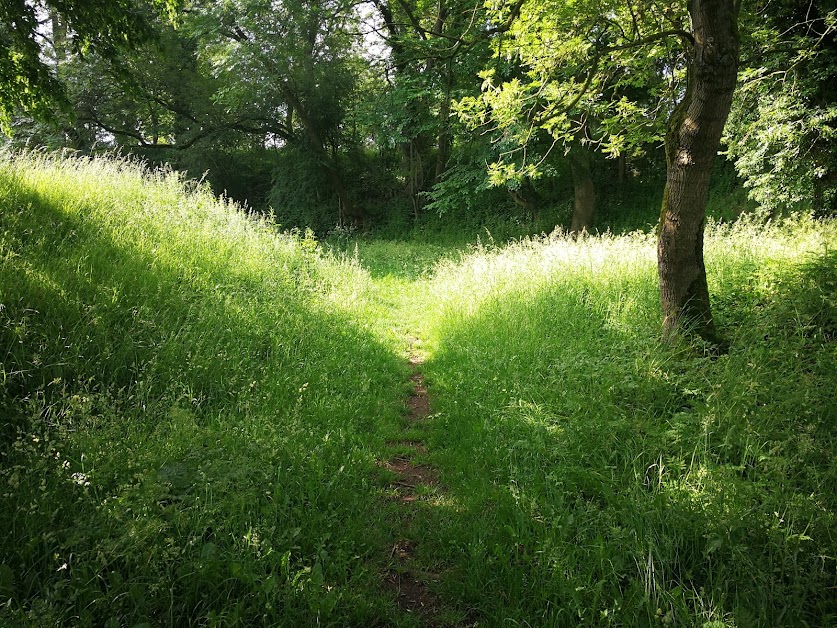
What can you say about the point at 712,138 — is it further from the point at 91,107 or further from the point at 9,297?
the point at 91,107

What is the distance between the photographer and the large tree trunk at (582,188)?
15.7 meters

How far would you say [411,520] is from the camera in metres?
3.48

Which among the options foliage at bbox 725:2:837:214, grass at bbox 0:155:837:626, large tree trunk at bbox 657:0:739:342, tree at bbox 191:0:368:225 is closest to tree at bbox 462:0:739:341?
large tree trunk at bbox 657:0:739:342

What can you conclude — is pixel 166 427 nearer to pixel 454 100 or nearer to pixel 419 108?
pixel 454 100

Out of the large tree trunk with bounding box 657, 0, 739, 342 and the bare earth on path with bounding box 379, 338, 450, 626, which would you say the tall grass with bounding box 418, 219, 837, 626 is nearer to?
the bare earth on path with bounding box 379, 338, 450, 626

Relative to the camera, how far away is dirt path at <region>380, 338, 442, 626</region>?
9.03 feet

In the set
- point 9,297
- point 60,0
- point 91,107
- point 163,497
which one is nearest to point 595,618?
point 163,497

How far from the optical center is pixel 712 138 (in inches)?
184

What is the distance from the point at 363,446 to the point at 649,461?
8.04ft

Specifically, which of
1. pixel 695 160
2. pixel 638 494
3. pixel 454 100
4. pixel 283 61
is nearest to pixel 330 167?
pixel 283 61

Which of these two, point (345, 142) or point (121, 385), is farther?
point (345, 142)

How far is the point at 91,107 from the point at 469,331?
2479cm

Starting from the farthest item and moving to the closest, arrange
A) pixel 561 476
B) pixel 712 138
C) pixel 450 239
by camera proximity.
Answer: pixel 450 239 → pixel 712 138 → pixel 561 476

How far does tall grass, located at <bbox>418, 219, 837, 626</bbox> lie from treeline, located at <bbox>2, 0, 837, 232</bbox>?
9.27 feet
